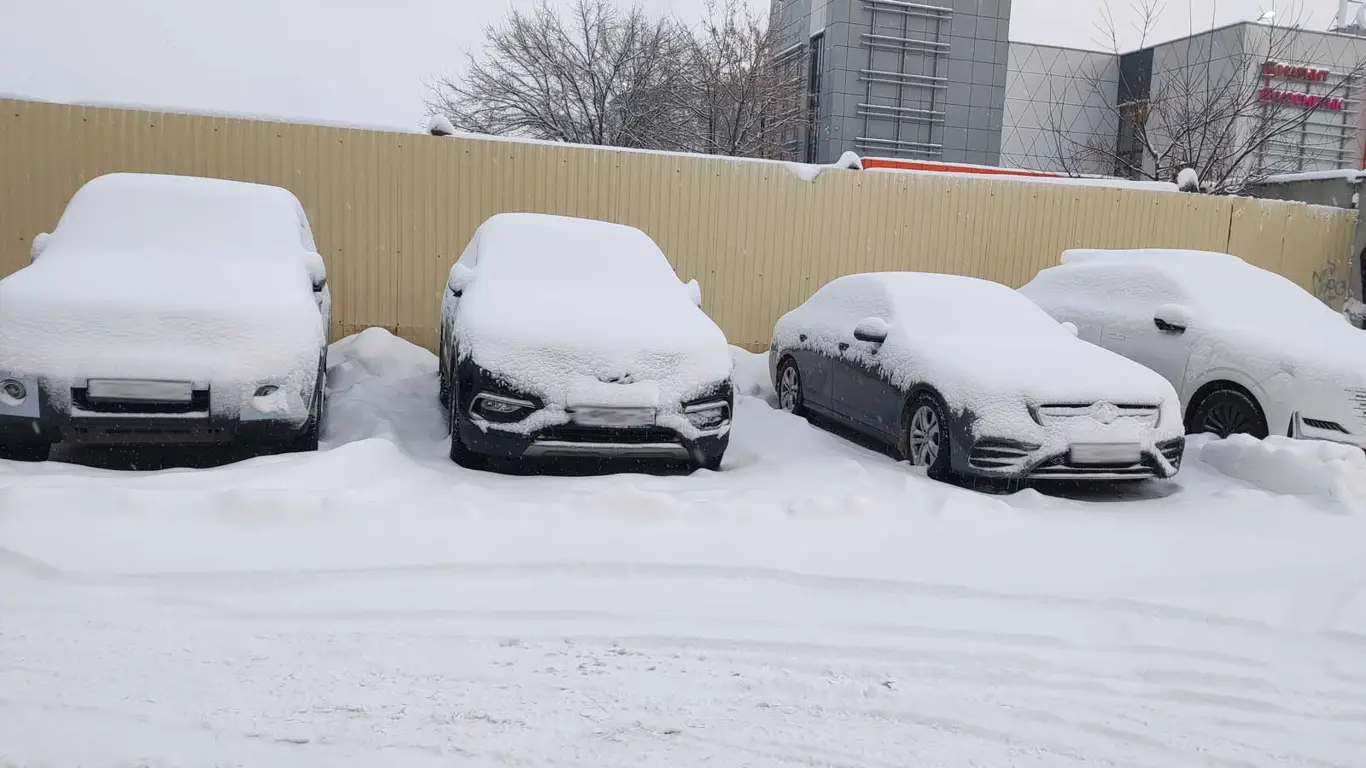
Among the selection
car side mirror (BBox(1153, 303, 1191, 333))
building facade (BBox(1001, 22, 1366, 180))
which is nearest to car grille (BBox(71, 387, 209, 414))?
car side mirror (BBox(1153, 303, 1191, 333))

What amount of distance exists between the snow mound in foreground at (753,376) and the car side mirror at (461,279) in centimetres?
271

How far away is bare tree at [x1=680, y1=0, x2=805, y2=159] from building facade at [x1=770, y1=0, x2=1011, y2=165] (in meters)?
10.8

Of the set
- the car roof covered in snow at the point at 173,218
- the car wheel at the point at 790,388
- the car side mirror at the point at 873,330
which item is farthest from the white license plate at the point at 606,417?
the car wheel at the point at 790,388

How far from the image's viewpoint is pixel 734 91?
79.8ft

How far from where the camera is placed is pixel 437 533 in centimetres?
403

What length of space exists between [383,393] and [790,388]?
321 centimetres

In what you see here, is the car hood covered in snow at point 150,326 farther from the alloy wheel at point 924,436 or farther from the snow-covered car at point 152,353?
the alloy wheel at point 924,436

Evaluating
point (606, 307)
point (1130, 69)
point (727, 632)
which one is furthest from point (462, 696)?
point (1130, 69)

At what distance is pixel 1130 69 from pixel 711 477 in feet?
141

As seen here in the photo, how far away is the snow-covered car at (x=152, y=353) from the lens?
4.49 meters

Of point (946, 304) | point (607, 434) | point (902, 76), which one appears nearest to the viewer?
point (607, 434)

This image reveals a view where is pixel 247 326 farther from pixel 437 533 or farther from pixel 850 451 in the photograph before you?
pixel 850 451

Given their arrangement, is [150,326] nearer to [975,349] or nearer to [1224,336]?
[975,349]

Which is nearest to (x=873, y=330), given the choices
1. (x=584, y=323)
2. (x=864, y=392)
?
(x=864, y=392)
